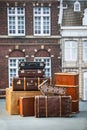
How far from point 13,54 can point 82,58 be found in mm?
4259

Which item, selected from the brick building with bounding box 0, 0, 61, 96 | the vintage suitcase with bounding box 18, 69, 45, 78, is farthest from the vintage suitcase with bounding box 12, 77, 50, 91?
the brick building with bounding box 0, 0, 61, 96

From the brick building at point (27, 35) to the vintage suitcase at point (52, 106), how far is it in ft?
28.2

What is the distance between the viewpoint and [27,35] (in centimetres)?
2861

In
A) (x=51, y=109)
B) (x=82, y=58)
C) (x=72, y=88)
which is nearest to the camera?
(x=51, y=109)

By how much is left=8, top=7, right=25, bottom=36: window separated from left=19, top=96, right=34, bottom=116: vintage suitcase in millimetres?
8756

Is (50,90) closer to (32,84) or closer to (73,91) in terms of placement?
(32,84)

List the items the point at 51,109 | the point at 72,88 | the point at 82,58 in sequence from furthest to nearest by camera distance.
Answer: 1. the point at 82,58
2. the point at 72,88
3. the point at 51,109

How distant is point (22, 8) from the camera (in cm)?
2861

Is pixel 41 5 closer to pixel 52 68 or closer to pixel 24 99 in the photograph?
pixel 52 68

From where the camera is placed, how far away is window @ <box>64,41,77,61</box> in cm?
2789

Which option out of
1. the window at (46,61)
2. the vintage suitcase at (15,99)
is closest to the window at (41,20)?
the window at (46,61)

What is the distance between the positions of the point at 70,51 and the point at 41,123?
1071cm

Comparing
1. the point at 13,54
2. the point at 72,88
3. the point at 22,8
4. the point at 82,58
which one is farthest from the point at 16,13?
the point at 72,88

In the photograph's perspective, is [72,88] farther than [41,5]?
No
